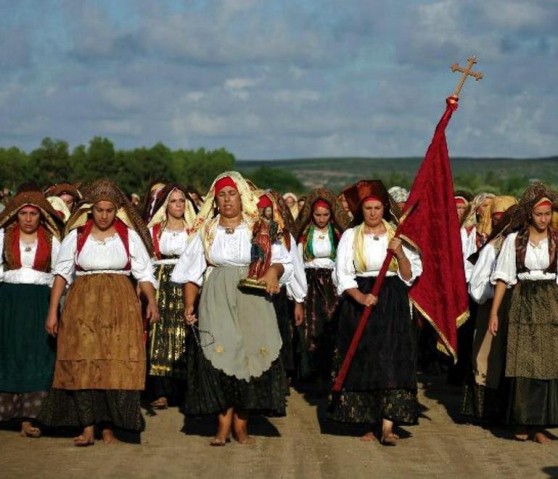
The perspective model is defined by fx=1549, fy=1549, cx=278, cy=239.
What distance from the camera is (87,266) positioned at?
11.4m

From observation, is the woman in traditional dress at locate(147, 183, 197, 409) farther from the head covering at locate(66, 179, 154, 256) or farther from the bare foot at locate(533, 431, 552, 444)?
the bare foot at locate(533, 431, 552, 444)

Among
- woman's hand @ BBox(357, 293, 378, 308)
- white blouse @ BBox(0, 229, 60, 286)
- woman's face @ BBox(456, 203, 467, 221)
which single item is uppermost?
woman's face @ BBox(456, 203, 467, 221)

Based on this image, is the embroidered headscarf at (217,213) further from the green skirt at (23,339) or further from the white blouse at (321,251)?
the white blouse at (321,251)

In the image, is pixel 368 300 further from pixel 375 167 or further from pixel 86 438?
pixel 375 167

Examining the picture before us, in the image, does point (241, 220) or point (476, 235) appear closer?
point (241, 220)

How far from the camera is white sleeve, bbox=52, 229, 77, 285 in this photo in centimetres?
1148

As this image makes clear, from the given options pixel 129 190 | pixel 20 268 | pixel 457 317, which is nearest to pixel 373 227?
pixel 457 317

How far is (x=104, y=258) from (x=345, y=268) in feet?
6.06

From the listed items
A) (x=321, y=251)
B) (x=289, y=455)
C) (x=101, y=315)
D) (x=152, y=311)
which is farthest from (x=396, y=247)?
(x=321, y=251)

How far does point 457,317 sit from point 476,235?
124 inches

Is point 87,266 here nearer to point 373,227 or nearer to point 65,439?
point 65,439

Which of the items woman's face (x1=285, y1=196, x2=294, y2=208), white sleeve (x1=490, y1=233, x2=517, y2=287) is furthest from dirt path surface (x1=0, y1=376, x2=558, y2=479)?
woman's face (x1=285, y1=196, x2=294, y2=208)

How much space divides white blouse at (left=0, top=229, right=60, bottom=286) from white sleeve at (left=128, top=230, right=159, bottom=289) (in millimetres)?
762

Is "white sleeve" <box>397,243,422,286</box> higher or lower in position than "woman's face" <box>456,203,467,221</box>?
lower
